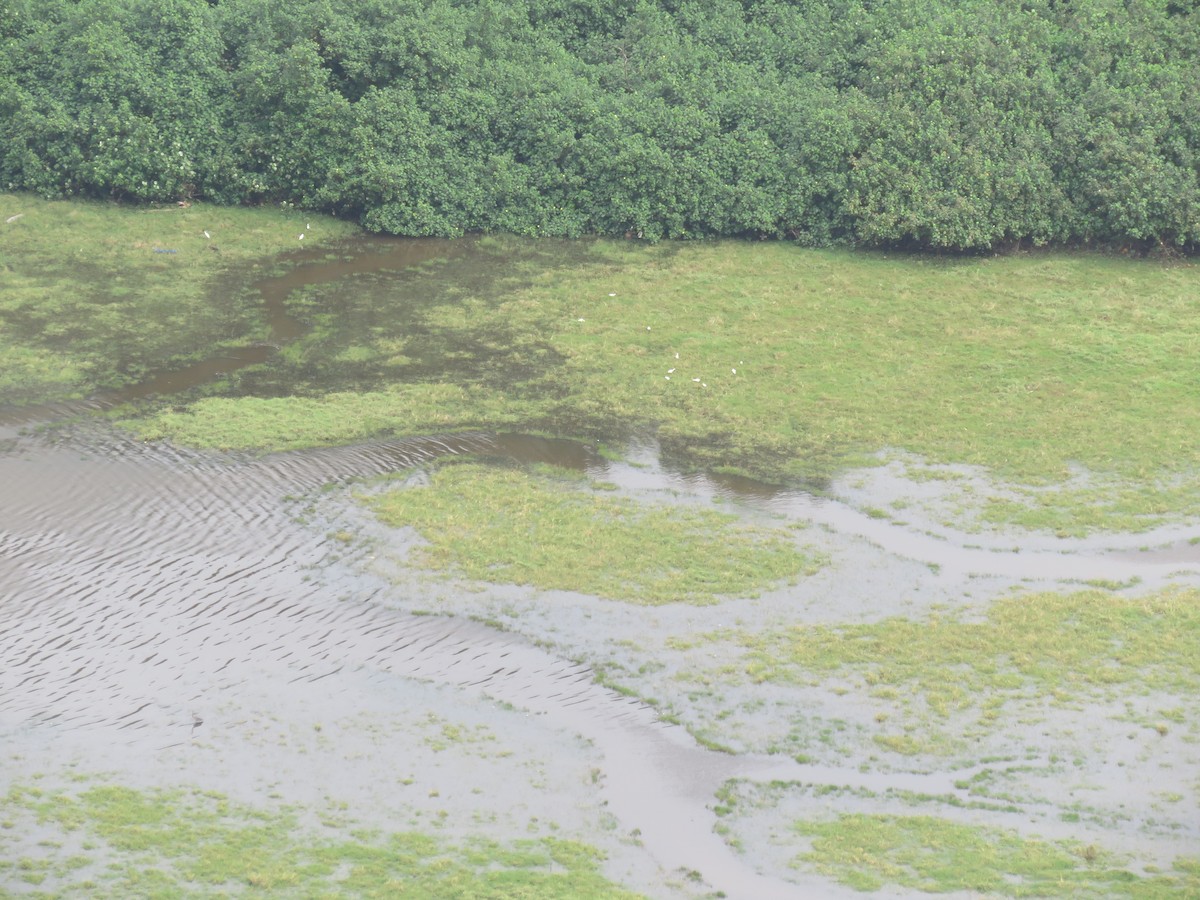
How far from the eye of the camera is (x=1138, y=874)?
19.5 meters

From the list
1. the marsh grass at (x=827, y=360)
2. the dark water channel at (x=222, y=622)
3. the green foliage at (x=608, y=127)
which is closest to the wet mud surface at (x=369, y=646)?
the dark water channel at (x=222, y=622)

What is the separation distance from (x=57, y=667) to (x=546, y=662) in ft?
24.7

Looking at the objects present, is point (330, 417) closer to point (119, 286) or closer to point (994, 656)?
point (119, 286)

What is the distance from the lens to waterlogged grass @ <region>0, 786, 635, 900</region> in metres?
19.0

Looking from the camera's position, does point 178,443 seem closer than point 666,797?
No

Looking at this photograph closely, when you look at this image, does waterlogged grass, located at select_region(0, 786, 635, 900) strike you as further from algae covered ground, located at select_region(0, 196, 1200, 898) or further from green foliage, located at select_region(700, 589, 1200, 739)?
green foliage, located at select_region(700, 589, 1200, 739)

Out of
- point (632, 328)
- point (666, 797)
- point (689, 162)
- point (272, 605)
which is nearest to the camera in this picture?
point (666, 797)

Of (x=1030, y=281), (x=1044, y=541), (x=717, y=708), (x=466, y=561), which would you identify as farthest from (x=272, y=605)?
(x=1030, y=281)

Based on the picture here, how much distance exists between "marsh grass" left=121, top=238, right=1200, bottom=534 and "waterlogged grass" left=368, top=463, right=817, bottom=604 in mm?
2371

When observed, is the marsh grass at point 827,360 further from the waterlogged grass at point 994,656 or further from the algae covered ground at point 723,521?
the waterlogged grass at point 994,656

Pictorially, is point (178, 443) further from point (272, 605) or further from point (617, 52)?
point (617, 52)

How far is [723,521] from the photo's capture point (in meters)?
27.8

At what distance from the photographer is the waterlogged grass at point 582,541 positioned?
2602 centimetres

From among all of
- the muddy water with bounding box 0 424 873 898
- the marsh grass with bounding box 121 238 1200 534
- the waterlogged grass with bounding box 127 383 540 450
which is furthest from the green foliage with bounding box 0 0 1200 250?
the muddy water with bounding box 0 424 873 898
